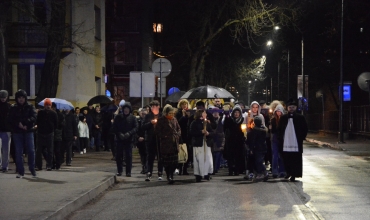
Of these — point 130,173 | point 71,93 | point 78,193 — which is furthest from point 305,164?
point 71,93

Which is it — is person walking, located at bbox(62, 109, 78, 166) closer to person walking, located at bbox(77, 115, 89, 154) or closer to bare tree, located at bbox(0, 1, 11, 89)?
bare tree, located at bbox(0, 1, 11, 89)

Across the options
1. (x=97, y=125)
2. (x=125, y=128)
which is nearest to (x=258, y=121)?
(x=125, y=128)

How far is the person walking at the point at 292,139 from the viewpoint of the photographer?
17.0m

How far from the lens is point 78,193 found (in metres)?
13.5

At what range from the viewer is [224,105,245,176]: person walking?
18.8 m

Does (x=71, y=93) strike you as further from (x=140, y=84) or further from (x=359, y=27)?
(x=359, y=27)

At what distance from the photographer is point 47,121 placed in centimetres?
1862

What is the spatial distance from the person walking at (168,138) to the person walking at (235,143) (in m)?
2.54

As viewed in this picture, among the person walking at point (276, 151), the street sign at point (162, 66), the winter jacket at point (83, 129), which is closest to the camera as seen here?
the person walking at point (276, 151)

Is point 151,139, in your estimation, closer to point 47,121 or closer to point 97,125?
point 47,121

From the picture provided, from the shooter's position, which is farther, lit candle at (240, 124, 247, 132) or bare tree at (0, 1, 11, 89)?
bare tree at (0, 1, 11, 89)

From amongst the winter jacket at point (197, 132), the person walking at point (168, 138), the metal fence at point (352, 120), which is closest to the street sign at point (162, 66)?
the winter jacket at point (197, 132)

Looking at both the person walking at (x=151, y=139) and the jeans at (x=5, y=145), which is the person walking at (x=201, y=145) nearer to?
the person walking at (x=151, y=139)

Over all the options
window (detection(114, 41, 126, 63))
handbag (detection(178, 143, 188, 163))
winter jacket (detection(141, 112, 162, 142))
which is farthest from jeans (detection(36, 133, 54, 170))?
window (detection(114, 41, 126, 63))
